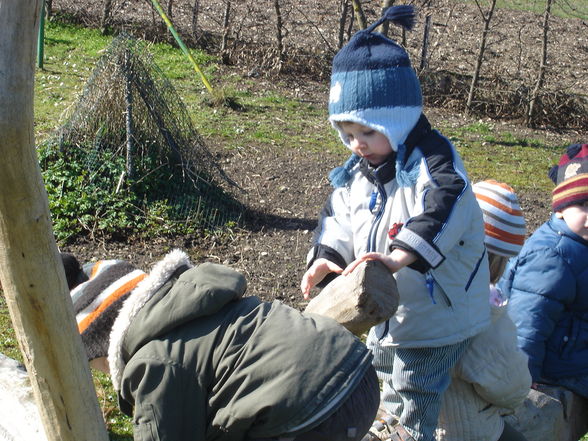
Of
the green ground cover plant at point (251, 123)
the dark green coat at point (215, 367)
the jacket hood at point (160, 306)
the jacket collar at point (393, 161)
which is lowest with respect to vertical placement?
the green ground cover plant at point (251, 123)

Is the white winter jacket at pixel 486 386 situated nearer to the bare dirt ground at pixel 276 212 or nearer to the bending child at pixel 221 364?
the bending child at pixel 221 364

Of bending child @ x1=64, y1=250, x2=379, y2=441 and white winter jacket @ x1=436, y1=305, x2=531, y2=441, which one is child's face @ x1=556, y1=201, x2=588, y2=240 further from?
bending child @ x1=64, y1=250, x2=379, y2=441

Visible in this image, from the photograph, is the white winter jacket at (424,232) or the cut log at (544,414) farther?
the cut log at (544,414)

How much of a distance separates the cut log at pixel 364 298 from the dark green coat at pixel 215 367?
171mm

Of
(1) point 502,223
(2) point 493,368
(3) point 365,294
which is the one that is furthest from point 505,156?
(3) point 365,294

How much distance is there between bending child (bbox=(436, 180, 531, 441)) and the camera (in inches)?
123

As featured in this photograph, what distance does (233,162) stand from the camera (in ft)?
25.9

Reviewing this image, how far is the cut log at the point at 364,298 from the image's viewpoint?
249 cm

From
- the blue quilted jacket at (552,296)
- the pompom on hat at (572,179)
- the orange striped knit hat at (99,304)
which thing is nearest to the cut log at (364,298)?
the orange striped knit hat at (99,304)

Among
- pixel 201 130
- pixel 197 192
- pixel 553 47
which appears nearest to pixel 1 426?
pixel 197 192

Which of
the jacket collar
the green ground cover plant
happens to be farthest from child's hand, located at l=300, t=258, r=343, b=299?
the green ground cover plant

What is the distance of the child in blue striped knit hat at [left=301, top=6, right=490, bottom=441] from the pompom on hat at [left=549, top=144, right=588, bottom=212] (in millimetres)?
867

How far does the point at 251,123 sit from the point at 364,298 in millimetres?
7023

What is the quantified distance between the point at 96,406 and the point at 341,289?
867mm
